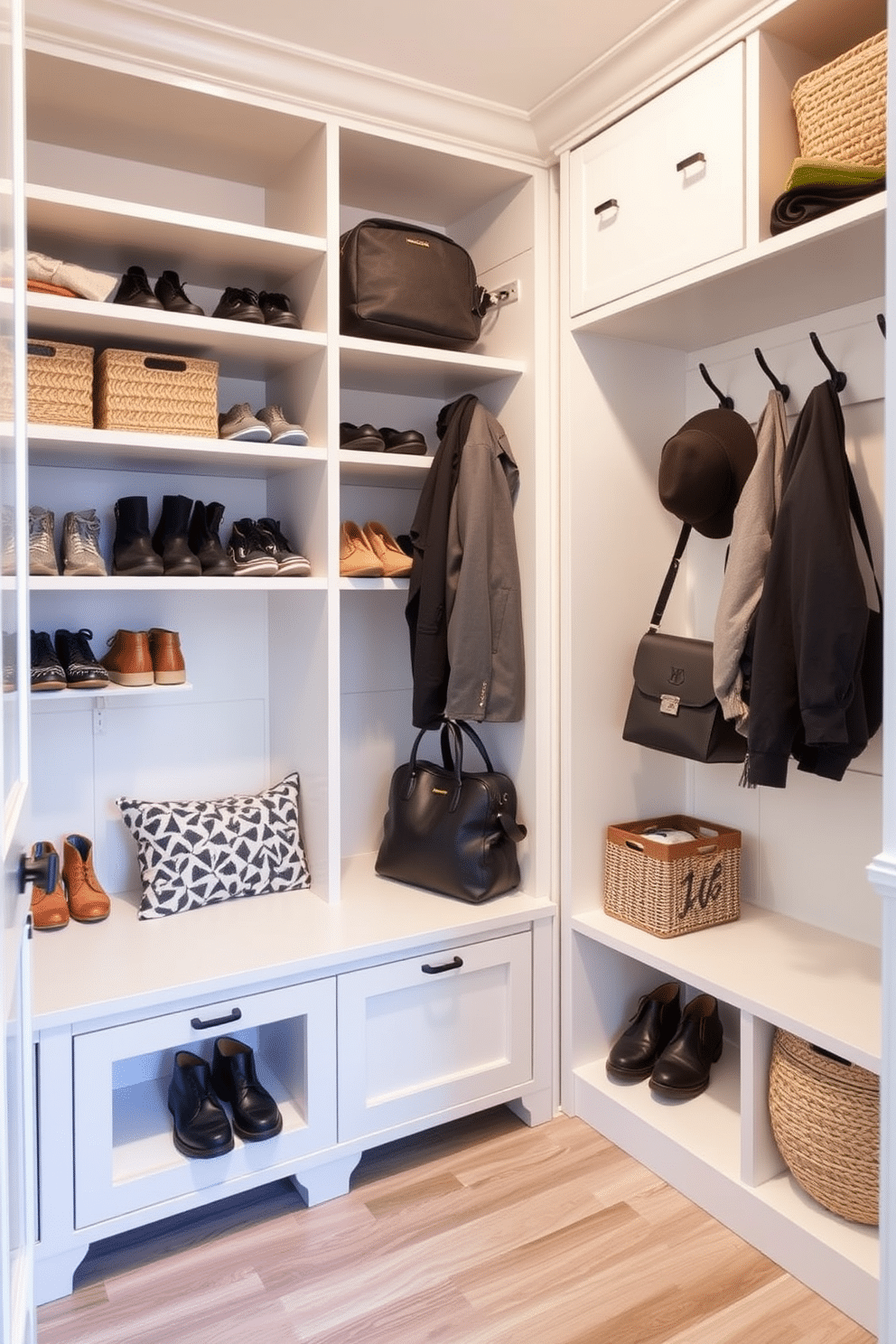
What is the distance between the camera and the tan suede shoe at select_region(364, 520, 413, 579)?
7.91 ft

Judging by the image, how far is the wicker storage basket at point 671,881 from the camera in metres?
2.28

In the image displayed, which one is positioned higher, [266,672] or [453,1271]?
[266,672]

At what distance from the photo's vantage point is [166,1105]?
7.11 ft

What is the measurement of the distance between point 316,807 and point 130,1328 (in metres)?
1.09

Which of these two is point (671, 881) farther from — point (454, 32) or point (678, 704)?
point (454, 32)

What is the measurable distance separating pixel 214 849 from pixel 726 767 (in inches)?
51.9

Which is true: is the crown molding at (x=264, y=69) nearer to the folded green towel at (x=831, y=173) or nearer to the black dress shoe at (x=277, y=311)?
the black dress shoe at (x=277, y=311)

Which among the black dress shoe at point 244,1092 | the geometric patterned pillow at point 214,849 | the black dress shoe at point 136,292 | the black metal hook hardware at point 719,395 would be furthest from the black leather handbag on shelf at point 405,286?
the black dress shoe at point 244,1092

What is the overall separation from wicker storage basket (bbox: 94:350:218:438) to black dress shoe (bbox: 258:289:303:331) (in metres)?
0.17

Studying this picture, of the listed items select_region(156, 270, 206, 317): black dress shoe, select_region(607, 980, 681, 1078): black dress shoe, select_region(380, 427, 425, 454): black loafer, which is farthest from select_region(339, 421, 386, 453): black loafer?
select_region(607, 980, 681, 1078): black dress shoe

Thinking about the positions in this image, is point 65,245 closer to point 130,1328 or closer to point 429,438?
point 429,438

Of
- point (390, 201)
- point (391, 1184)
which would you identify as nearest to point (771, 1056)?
point (391, 1184)

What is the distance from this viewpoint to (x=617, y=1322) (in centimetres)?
177

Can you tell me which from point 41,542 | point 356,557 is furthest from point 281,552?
point 41,542
